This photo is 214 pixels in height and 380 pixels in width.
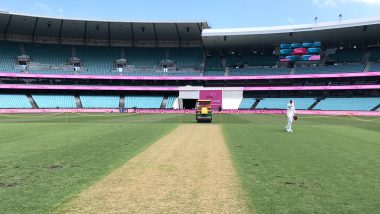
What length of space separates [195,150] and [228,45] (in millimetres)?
65865

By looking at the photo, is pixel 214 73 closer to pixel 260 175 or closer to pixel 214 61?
pixel 214 61

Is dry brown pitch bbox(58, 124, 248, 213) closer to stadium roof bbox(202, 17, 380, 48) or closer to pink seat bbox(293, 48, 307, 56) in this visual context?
stadium roof bbox(202, 17, 380, 48)

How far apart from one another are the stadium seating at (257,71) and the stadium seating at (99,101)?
2739 centimetres

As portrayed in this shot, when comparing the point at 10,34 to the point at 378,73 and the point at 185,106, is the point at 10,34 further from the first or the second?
the point at 378,73

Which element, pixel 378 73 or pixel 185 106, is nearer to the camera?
pixel 378 73

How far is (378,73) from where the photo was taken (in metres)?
60.7

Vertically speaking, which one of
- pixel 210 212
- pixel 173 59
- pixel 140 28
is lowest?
pixel 210 212

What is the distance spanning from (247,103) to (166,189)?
216 feet

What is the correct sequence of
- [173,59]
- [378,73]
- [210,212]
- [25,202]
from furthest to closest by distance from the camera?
[173,59] < [378,73] < [25,202] < [210,212]

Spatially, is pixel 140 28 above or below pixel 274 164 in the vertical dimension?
above

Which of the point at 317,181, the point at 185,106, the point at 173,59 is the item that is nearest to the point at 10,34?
the point at 173,59

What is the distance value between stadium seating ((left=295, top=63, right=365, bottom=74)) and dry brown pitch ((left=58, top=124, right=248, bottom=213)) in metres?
64.5

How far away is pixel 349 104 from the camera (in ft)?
199

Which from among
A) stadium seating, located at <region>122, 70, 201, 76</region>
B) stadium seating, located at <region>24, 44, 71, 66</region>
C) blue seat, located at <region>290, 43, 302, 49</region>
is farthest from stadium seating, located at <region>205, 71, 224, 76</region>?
stadium seating, located at <region>24, 44, 71, 66</region>
